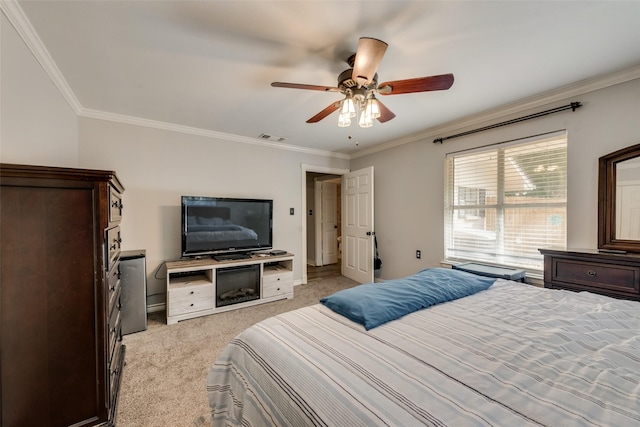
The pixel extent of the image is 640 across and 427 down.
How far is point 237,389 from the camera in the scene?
115cm

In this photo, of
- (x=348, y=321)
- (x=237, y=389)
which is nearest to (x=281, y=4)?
(x=348, y=321)

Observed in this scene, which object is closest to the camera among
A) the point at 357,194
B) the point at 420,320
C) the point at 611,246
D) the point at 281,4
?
the point at 420,320

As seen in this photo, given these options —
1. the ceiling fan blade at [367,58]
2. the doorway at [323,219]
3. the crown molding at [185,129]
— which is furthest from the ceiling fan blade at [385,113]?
the doorway at [323,219]

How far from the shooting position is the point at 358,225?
170 inches

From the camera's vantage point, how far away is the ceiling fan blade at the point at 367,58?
1.39 metres

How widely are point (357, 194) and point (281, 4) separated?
3140mm

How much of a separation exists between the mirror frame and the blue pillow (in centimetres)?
119

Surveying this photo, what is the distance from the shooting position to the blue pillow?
127cm

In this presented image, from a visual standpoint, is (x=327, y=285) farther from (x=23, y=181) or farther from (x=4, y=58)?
(x=4, y=58)

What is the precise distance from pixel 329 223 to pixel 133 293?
13.6 ft

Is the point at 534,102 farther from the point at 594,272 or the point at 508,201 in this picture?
the point at 594,272

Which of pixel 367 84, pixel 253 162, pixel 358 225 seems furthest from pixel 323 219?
pixel 367 84

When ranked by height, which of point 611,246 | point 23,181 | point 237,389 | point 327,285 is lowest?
point 327,285

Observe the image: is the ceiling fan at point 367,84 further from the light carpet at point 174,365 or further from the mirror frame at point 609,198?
the light carpet at point 174,365
